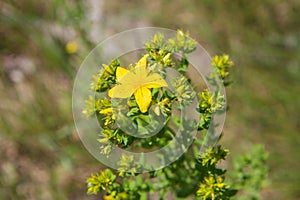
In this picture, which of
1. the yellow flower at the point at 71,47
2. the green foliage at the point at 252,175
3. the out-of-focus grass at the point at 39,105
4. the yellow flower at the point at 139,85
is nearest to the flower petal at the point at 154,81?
the yellow flower at the point at 139,85

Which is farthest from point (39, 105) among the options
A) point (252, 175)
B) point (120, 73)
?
point (120, 73)

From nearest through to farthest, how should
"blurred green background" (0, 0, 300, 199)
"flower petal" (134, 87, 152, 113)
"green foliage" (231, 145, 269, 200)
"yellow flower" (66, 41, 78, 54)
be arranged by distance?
"flower petal" (134, 87, 152, 113), "green foliage" (231, 145, 269, 200), "blurred green background" (0, 0, 300, 199), "yellow flower" (66, 41, 78, 54)

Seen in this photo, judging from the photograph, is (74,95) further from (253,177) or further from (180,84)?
Result: (180,84)

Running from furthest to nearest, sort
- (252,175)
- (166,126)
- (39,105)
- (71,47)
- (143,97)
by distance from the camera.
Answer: (71,47) < (39,105) < (252,175) < (166,126) < (143,97)

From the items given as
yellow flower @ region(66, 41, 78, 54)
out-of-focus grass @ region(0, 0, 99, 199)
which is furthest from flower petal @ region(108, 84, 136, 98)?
yellow flower @ region(66, 41, 78, 54)

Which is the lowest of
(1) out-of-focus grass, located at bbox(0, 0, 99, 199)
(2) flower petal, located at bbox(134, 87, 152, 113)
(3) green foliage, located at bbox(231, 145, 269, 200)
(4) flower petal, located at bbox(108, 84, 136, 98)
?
(2) flower petal, located at bbox(134, 87, 152, 113)

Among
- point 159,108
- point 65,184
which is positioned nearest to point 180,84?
point 159,108

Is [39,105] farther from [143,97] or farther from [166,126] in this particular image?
[143,97]

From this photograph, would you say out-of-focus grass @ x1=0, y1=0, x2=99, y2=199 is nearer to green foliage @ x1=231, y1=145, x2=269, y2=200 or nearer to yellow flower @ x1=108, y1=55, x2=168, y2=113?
green foliage @ x1=231, y1=145, x2=269, y2=200
